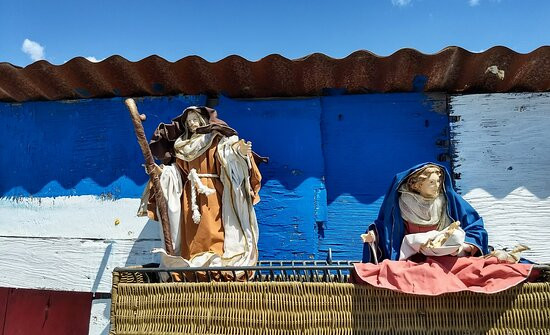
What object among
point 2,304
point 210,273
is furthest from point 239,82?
point 2,304

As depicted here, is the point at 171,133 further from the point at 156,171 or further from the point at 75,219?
the point at 75,219

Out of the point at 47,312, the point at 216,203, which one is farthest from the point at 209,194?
the point at 47,312

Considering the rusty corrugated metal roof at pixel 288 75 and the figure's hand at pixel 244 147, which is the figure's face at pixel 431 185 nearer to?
the rusty corrugated metal roof at pixel 288 75

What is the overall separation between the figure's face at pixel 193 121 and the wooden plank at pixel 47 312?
1458 mm

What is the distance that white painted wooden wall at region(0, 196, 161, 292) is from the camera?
3.00m

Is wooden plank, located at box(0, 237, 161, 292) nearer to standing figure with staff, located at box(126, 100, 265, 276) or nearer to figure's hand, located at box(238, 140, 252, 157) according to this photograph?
standing figure with staff, located at box(126, 100, 265, 276)

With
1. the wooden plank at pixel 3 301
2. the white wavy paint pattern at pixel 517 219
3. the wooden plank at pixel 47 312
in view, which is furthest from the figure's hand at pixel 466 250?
the wooden plank at pixel 3 301

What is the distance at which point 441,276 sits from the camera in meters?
1.68

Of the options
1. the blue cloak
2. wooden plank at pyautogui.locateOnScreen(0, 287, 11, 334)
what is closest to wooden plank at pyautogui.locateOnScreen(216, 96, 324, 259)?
the blue cloak

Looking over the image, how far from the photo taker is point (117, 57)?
2.75m

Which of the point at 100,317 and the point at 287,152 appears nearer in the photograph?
the point at 100,317

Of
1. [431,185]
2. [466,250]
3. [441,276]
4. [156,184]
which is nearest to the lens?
[441,276]

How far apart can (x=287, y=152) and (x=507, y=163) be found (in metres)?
1.46

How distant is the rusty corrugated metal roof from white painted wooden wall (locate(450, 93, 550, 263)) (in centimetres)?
13
